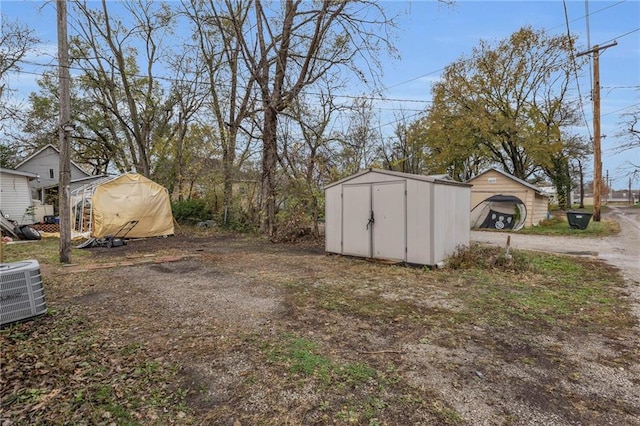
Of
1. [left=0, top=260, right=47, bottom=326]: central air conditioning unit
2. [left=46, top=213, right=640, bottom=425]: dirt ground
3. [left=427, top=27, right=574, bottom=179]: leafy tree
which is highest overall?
[left=427, top=27, right=574, bottom=179]: leafy tree

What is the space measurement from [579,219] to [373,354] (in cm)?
1419

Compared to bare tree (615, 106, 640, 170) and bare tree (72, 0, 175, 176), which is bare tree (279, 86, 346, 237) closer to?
bare tree (72, 0, 175, 176)

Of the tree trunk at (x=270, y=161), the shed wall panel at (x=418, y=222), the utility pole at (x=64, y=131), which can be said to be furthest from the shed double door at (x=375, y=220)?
the utility pole at (x=64, y=131)

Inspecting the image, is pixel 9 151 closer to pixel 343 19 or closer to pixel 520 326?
pixel 343 19

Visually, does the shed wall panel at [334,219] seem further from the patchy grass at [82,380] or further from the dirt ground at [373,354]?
the patchy grass at [82,380]

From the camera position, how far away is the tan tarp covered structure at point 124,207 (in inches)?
433

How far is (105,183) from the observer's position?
1115cm

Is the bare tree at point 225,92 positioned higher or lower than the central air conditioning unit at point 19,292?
higher

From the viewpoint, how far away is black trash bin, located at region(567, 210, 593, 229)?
42.6 ft

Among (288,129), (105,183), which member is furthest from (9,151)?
(288,129)

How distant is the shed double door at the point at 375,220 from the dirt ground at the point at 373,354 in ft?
5.26

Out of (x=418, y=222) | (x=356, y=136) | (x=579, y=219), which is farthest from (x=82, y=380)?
(x=579, y=219)

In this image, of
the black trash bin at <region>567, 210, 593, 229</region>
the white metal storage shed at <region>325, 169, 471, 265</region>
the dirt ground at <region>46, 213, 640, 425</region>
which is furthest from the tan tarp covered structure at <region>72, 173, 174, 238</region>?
the black trash bin at <region>567, 210, 593, 229</region>

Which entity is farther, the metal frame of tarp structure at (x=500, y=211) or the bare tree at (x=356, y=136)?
the metal frame of tarp structure at (x=500, y=211)
